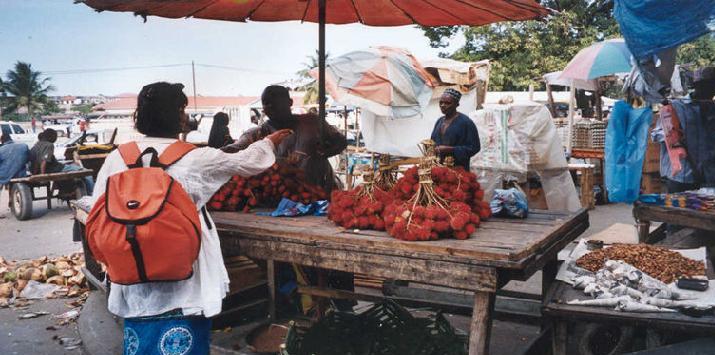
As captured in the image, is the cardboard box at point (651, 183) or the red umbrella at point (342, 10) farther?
the cardboard box at point (651, 183)

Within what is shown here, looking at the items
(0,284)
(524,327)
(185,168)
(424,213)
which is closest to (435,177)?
(424,213)

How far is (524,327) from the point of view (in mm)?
4938

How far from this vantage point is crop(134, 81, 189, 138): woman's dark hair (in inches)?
105

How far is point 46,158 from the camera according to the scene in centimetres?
1088

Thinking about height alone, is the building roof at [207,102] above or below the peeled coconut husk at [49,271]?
above

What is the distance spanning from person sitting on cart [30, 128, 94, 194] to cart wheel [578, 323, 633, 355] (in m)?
10.5

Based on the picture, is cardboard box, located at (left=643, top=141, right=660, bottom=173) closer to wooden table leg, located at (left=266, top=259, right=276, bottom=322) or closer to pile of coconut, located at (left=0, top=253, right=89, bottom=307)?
wooden table leg, located at (left=266, top=259, right=276, bottom=322)

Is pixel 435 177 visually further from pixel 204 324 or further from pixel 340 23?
pixel 340 23

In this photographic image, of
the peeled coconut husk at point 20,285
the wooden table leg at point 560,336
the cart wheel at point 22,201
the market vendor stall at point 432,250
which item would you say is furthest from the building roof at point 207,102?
the wooden table leg at point 560,336

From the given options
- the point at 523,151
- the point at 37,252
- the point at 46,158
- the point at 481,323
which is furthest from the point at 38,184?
the point at 481,323

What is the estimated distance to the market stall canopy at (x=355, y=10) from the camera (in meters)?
3.99

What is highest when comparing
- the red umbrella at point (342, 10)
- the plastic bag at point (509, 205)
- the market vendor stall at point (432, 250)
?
the red umbrella at point (342, 10)

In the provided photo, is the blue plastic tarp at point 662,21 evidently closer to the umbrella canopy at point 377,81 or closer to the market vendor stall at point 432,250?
the market vendor stall at point 432,250

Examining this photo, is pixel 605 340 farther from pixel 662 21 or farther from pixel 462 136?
pixel 462 136
